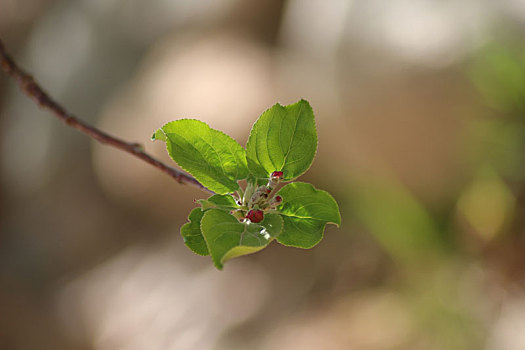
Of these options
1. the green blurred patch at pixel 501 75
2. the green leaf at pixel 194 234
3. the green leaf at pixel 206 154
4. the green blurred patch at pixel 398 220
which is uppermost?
the green blurred patch at pixel 501 75

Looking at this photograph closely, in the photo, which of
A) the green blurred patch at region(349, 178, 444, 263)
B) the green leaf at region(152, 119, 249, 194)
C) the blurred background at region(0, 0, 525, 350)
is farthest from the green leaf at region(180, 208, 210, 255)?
the green blurred patch at region(349, 178, 444, 263)

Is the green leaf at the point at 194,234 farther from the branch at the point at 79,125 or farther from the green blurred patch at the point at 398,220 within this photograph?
the green blurred patch at the point at 398,220

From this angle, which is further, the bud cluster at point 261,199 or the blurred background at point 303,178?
the blurred background at point 303,178

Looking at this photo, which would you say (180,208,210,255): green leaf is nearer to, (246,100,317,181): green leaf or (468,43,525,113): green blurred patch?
(246,100,317,181): green leaf

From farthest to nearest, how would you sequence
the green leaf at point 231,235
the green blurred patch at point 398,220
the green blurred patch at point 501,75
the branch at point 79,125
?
1. the green blurred patch at point 398,220
2. the green blurred patch at point 501,75
3. the branch at point 79,125
4. the green leaf at point 231,235

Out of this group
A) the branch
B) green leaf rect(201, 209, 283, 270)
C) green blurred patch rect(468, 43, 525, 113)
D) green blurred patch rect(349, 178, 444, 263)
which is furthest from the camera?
green blurred patch rect(349, 178, 444, 263)

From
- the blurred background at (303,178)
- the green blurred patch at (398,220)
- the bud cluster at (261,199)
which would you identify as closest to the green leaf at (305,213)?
the bud cluster at (261,199)

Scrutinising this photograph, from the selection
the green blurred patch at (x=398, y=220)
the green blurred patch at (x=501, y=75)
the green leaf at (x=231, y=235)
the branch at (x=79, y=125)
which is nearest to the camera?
the green leaf at (x=231, y=235)
